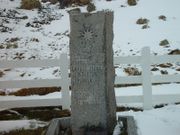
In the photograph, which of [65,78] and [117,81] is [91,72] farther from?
[117,81]

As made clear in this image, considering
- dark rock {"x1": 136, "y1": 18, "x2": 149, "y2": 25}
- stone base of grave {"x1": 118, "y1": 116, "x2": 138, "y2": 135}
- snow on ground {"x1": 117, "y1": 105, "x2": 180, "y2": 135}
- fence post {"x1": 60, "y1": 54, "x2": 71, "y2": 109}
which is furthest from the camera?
dark rock {"x1": 136, "y1": 18, "x2": 149, "y2": 25}

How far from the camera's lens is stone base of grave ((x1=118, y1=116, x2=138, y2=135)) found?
7.15 meters

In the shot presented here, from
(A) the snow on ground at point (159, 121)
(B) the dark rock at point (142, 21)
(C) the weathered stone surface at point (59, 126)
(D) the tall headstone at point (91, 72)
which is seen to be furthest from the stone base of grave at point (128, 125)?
(B) the dark rock at point (142, 21)

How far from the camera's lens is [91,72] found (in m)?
7.45

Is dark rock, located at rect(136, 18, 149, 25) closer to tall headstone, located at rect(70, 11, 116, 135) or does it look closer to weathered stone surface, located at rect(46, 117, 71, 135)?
weathered stone surface, located at rect(46, 117, 71, 135)

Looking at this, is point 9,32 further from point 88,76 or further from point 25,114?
point 88,76

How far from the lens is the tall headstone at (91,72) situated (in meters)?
7.39

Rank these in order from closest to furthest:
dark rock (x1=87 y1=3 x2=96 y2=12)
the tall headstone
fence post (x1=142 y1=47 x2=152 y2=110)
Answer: the tall headstone → fence post (x1=142 y1=47 x2=152 y2=110) → dark rock (x1=87 y1=3 x2=96 y2=12)

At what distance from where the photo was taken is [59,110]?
10.3m

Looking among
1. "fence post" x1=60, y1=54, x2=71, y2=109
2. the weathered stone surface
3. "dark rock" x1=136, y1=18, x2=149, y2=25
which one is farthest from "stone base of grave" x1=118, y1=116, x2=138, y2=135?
"dark rock" x1=136, y1=18, x2=149, y2=25

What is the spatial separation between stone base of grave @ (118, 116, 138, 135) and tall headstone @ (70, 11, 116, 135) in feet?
1.04

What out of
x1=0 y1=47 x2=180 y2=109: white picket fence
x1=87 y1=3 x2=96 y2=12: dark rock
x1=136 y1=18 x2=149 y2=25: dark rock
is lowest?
x1=0 y1=47 x2=180 y2=109: white picket fence

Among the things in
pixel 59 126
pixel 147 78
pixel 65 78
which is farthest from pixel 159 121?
pixel 65 78

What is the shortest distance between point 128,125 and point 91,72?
3.57 feet
